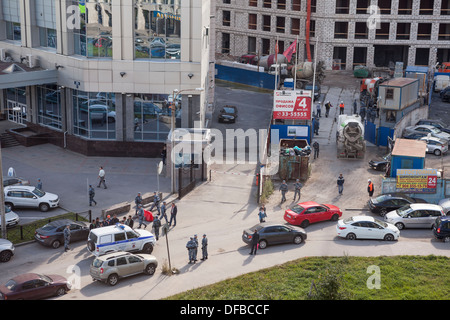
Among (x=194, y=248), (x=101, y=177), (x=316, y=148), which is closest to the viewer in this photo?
(x=194, y=248)

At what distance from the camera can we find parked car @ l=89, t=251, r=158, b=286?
32969 mm

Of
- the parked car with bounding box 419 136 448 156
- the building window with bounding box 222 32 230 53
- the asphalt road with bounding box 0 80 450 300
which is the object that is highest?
the building window with bounding box 222 32 230 53

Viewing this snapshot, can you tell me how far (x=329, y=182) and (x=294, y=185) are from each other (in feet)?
10.1

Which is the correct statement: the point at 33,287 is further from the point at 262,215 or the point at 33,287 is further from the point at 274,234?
the point at 262,215

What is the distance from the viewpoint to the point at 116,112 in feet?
180

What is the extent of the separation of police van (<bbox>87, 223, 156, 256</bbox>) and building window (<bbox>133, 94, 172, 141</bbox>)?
18673 mm

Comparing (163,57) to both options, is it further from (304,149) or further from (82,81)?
(304,149)

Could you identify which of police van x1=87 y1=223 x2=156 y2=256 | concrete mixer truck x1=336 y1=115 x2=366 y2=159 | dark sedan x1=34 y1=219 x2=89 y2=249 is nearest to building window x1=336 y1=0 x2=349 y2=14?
concrete mixer truck x1=336 y1=115 x2=366 y2=159

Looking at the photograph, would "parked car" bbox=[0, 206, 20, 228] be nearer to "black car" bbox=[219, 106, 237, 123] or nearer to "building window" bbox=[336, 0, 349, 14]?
"black car" bbox=[219, 106, 237, 123]

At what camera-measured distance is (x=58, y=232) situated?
125 ft

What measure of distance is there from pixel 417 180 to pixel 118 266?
2147cm

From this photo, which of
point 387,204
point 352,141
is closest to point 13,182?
point 387,204
